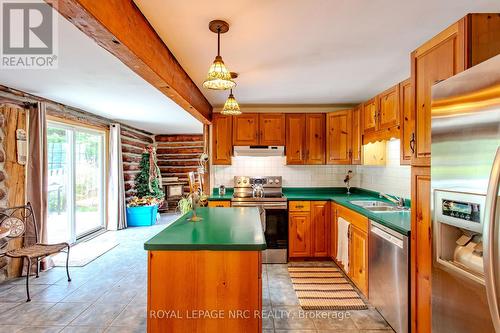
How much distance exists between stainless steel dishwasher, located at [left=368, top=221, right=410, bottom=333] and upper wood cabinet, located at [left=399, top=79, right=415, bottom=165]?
678mm

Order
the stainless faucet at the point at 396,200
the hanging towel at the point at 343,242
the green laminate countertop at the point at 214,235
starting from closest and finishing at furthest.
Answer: the green laminate countertop at the point at 214,235, the stainless faucet at the point at 396,200, the hanging towel at the point at 343,242

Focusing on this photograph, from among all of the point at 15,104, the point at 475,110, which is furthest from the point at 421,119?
the point at 15,104

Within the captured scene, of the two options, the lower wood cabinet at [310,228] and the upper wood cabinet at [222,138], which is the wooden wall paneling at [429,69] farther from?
the upper wood cabinet at [222,138]

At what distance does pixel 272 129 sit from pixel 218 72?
2.45 m

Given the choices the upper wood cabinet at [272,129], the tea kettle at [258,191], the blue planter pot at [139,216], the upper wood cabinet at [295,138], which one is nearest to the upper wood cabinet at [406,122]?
the upper wood cabinet at [295,138]

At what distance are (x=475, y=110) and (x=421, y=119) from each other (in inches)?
25.4

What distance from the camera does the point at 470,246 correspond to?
3.86 ft

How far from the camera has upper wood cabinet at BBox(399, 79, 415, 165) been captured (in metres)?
1.86

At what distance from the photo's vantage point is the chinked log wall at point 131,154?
5867 millimetres

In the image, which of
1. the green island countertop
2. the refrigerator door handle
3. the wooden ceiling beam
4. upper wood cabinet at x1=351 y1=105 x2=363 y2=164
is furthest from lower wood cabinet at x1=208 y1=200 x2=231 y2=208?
the refrigerator door handle

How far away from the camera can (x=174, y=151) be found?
746 cm

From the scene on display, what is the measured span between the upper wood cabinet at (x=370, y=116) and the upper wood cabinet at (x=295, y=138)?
924mm

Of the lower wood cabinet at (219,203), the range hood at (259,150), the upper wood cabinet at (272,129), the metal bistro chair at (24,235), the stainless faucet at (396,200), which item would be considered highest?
Result: the upper wood cabinet at (272,129)

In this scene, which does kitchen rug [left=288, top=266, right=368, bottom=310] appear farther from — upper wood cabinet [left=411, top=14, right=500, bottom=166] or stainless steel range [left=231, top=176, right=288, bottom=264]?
upper wood cabinet [left=411, top=14, right=500, bottom=166]
